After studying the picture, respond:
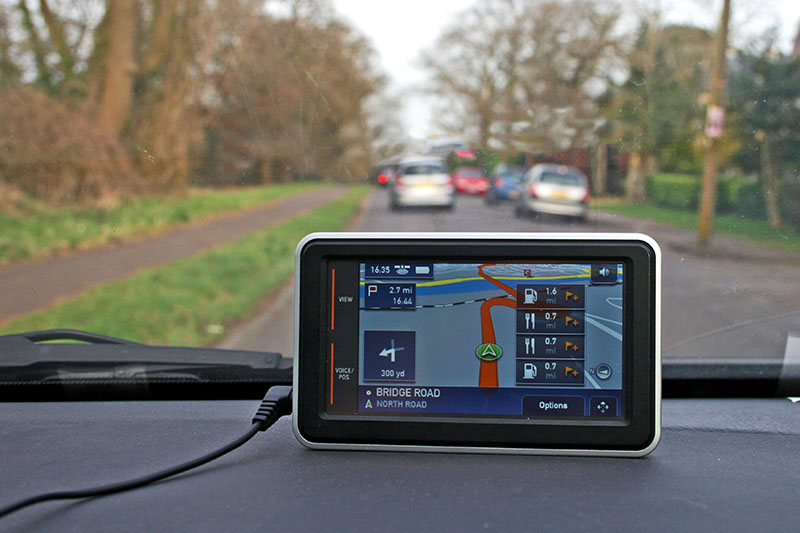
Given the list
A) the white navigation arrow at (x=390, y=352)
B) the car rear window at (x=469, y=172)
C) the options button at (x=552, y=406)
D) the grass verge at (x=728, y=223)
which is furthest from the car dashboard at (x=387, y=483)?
the car rear window at (x=469, y=172)

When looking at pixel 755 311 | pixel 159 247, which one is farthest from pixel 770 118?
pixel 159 247

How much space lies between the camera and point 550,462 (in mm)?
2256

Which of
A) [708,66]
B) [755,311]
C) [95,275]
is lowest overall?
[95,275]

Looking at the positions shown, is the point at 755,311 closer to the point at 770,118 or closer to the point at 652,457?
the point at 770,118

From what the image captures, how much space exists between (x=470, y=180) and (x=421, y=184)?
1.29 ft

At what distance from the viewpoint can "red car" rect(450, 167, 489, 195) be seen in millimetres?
3930

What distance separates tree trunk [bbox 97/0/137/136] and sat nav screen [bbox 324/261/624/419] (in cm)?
367

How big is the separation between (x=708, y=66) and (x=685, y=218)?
1.02 m

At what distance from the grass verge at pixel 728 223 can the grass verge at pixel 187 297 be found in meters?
2.22

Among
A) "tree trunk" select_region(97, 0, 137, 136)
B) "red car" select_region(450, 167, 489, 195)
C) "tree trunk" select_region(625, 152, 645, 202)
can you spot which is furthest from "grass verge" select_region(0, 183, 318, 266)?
"tree trunk" select_region(625, 152, 645, 202)

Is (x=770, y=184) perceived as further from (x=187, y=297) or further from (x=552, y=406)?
(x=187, y=297)

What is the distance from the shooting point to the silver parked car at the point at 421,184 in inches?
161

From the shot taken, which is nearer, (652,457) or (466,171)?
(652,457)

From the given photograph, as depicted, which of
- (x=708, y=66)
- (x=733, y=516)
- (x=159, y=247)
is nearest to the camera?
(x=733, y=516)
